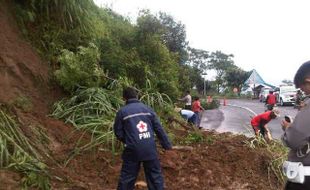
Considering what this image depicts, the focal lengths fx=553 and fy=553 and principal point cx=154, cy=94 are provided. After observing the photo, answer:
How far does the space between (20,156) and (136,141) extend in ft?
5.29

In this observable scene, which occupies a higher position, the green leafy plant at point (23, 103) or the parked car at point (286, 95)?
the green leafy plant at point (23, 103)

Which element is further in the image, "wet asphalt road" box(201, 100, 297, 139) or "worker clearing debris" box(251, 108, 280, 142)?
"wet asphalt road" box(201, 100, 297, 139)

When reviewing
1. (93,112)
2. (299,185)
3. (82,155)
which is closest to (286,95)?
(93,112)

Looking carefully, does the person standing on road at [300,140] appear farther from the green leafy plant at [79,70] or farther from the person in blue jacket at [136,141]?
the green leafy plant at [79,70]

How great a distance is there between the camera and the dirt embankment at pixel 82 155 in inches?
318

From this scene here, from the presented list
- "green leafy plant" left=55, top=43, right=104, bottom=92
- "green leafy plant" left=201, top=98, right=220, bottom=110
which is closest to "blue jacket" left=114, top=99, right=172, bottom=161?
"green leafy plant" left=55, top=43, right=104, bottom=92

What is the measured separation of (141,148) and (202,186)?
180cm

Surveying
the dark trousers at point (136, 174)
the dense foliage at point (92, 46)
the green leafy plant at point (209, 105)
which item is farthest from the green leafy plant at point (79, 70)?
the green leafy plant at point (209, 105)

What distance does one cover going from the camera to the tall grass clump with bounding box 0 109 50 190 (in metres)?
6.91

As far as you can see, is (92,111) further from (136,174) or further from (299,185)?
(299,185)

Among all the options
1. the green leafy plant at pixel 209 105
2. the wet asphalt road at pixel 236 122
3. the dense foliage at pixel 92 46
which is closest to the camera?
the dense foliage at pixel 92 46

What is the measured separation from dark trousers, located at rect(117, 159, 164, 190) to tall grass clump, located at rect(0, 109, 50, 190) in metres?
0.97

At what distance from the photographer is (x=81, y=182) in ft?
24.9

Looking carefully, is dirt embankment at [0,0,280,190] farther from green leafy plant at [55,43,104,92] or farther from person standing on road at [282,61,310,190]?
person standing on road at [282,61,310,190]
